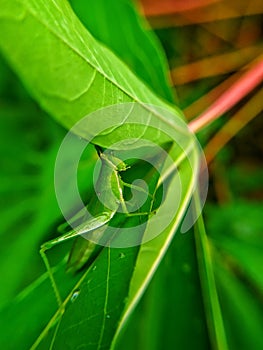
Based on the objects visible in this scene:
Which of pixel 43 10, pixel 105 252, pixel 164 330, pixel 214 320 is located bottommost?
pixel 164 330

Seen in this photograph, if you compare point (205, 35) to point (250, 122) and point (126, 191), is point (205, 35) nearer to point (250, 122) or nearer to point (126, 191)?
point (250, 122)

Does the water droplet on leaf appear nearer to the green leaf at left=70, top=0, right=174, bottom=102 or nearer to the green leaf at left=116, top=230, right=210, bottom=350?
the green leaf at left=116, top=230, right=210, bottom=350

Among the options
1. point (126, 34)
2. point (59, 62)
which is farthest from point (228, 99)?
point (59, 62)

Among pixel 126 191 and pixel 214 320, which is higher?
pixel 126 191

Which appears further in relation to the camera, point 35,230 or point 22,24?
point 35,230

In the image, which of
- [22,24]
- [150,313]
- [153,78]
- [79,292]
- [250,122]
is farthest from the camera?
[250,122]

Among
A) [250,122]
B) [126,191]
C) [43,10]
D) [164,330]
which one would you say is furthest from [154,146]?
[250,122]

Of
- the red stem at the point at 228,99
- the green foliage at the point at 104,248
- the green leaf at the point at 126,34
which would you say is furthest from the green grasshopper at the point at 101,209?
the green leaf at the point at 126,34

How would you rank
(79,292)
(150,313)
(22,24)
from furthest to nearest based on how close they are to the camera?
1. (150,313)
2. (79,292)
3. (22,24)
